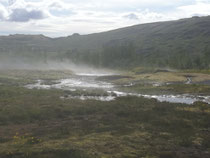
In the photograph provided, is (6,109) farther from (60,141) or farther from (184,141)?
(184,141)

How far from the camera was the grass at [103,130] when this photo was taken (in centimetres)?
1869

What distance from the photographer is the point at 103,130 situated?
83.3 feet

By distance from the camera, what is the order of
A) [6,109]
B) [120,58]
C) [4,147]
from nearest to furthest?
[4,147]
[6,109]
[120,58]

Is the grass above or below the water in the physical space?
above

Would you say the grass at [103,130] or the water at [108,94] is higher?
the grass at [103,130]

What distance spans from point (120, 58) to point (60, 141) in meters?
154

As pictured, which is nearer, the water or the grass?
the grass

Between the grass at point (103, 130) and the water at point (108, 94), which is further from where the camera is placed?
the water at point (108, 94)

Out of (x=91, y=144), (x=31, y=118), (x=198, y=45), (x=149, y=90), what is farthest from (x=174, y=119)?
(x=198, y=45)

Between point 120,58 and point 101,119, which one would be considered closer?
point 101,119

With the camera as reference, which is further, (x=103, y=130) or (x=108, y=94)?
(x=108, y=94)

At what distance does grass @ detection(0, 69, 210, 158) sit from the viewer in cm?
1869

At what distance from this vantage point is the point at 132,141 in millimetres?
21438

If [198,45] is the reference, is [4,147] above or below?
below
